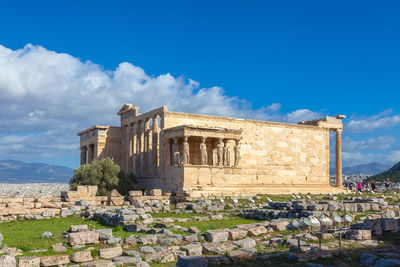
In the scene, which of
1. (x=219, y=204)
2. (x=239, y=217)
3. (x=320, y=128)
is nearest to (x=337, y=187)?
(x=320, y=128)

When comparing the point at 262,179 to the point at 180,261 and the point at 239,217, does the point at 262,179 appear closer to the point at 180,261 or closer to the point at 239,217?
the point at 239,217


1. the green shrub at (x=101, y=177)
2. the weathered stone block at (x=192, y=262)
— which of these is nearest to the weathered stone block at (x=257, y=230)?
the weathered stone block at (x=192, y=262)

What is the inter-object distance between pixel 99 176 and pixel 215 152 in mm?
8230

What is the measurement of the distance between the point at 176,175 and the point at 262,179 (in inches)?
333

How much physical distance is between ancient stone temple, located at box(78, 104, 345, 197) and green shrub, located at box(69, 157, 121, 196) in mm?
2805

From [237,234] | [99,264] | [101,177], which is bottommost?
[99,264]

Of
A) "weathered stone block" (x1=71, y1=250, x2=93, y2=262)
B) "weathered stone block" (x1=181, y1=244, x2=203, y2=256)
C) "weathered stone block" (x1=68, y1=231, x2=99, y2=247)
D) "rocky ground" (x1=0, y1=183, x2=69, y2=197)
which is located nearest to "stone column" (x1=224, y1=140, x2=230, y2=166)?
"rocky ground" (x1=0, y1=183, x2=69, y2=197)

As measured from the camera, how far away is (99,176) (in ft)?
93.2

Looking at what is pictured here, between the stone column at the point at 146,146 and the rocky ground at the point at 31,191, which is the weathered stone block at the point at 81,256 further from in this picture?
the rocky ground at the point at 31,191

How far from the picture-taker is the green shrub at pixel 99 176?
28.1 m

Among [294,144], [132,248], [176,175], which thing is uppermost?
[294,144]

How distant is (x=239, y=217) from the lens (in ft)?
56.6

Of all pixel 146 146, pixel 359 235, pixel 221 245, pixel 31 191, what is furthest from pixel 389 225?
pixel 31 191

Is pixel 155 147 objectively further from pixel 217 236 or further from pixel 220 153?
pixel 217 236
